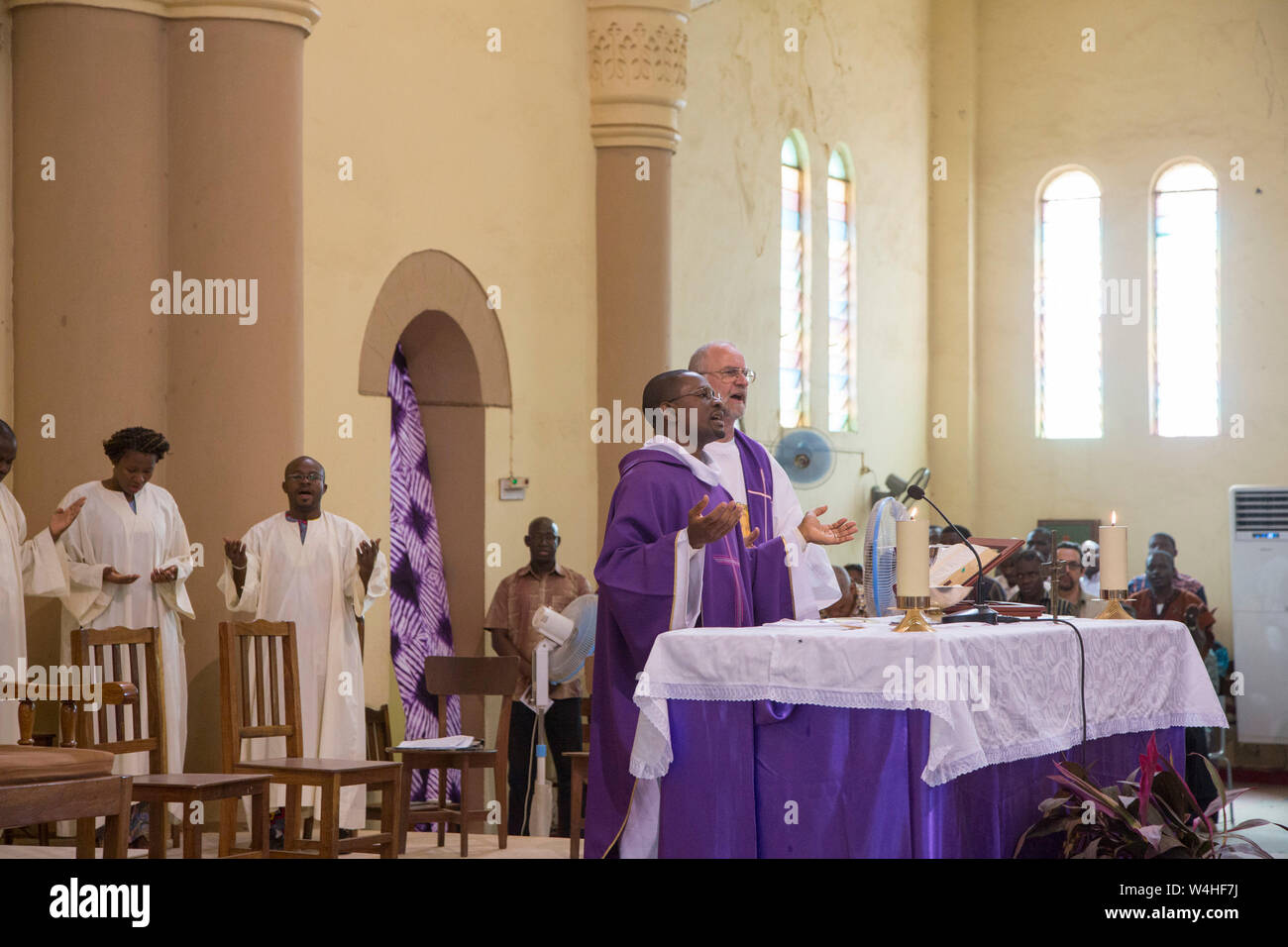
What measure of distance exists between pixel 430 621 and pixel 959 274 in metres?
7.86

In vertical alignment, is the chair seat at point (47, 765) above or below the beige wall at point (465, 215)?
below

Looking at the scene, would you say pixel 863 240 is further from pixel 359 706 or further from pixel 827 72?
pixel 359 706

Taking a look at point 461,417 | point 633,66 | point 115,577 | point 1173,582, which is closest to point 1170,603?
point 1173,582

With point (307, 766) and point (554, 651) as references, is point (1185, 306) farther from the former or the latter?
point (307, 766)

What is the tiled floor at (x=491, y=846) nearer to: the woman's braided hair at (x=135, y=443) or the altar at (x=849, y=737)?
the woman's braided hair at (x=135, y=443)

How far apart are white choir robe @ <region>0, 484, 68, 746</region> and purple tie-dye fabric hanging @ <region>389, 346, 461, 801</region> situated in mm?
3137

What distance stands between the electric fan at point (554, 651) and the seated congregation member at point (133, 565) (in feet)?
6.25

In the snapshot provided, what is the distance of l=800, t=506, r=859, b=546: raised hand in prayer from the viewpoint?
518 centimetres

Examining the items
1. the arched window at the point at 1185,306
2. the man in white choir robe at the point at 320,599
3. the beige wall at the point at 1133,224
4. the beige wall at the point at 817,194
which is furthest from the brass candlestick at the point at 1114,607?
the arched window at the point at 1185,306

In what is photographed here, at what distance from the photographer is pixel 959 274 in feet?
53.3

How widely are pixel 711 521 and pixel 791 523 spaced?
162 centimetres

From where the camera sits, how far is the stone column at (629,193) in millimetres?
11102

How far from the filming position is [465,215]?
1011cm

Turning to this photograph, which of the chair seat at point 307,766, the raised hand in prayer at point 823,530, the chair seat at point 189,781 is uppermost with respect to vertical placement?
the raised hand in prayer at point 823,530
